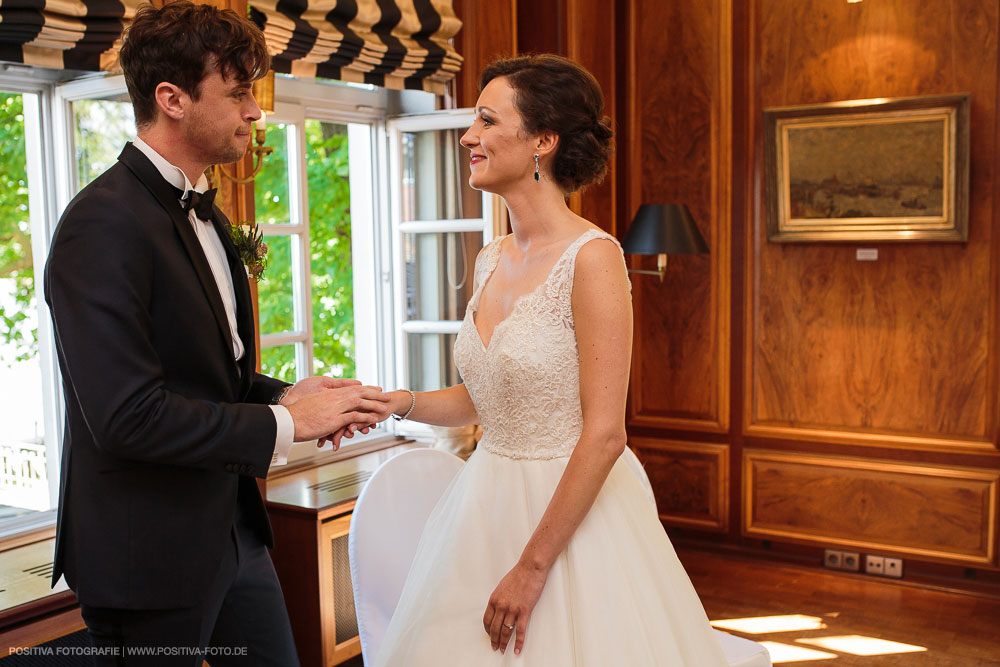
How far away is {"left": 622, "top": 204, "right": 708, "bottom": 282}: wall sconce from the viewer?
13.2ft

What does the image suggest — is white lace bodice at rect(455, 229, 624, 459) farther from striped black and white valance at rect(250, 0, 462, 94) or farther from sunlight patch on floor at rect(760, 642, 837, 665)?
sunlight patch on floor at rect(760, 642, 837, 665)

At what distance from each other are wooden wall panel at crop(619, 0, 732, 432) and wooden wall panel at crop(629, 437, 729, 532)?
0.39 feet

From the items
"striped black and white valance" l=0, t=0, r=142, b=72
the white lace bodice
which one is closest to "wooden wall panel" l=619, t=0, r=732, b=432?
"striped black and white valance" l=0, t=0, r=142, b=72

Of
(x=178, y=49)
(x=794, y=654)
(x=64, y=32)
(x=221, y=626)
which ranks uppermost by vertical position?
(x=64, y=32)

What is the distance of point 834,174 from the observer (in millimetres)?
4172

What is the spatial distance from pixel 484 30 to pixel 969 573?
10.5 ft

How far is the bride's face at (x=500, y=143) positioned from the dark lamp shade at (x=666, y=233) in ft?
7.33

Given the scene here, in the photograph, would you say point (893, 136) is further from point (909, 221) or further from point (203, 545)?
point (203, 545)

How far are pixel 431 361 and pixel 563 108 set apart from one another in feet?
7.72

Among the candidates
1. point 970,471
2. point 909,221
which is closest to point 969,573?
point 970,471

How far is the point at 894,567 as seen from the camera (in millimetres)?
4191

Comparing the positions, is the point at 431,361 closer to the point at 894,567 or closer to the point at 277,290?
the point at 277,290

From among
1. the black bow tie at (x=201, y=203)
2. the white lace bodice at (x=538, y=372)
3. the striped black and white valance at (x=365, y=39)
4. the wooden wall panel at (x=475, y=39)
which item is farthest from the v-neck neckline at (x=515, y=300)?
the wooden wall panel at (x=475, y=39)

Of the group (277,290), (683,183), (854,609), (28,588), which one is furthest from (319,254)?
(854,609)
